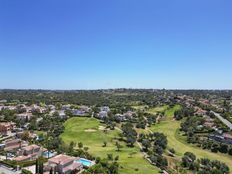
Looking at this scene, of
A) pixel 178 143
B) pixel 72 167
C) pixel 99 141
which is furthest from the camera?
pixel 178 143

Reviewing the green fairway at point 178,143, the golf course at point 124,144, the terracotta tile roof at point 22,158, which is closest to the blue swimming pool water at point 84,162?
the golf course at point 124,144

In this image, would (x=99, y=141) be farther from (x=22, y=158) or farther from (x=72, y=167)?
(x=72, y=167)

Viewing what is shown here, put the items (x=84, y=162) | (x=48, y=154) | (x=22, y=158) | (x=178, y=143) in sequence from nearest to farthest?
(x=84, y=162)
(x=22, y=158)
(x=48, y=154)
(x=178, y=143)

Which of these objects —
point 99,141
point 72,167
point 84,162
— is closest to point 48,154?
point 84,162

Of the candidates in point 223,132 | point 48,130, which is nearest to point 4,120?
point 48,130

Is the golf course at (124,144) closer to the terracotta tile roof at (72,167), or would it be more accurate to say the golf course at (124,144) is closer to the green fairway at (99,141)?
the green fairway at (99,141)

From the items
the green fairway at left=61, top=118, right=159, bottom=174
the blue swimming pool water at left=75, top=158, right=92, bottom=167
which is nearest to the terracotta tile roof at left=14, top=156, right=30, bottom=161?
the blue swimming pool water at left=75, top=158, right=92, bottom=167

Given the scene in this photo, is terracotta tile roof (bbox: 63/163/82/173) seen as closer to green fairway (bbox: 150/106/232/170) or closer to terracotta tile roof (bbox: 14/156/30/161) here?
terracotta tile roof (bbox: 14/156/30/161)
